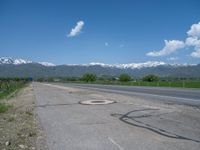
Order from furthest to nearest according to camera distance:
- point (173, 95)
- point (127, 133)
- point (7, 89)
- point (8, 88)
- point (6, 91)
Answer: point (8, 88), point (7, 89), point (6, 91), point (173, 95), point (127, 133)

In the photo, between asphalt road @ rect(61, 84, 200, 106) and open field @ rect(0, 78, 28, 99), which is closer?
asphalt road @ rect(61, 84, 200, 106)

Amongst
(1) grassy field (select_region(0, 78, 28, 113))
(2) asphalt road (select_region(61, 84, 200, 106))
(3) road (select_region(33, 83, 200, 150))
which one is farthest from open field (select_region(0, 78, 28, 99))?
(3) road (select_region(33, 83, 200, 150))

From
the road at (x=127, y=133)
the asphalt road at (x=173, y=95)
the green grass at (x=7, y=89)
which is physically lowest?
the green grass at (x=7, y=89)

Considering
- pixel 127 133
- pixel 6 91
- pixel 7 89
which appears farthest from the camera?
pixel 7 89

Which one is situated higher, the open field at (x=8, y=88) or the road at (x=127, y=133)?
the road at (x=127, y=133)

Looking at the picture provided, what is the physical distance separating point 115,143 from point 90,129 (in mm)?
2424

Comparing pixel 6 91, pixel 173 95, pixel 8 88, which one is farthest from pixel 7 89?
pixel 173 95

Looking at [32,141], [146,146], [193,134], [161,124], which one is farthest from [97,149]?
[161,124]

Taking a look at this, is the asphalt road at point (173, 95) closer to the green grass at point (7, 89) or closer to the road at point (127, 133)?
the road at point (127, 133)

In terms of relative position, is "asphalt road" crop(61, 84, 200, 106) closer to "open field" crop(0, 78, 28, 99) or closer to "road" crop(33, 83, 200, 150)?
"road" crop(33, 83, 200, 150)

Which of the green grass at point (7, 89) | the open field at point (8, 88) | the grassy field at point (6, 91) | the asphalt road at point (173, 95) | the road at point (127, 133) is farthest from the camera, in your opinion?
the open field at point (8, 88)

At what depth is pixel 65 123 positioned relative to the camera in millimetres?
12297

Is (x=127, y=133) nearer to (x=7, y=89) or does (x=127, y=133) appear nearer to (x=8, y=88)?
(x=7, y=89)

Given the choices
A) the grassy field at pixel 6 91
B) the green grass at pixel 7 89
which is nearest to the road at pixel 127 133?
the grassy field at pixel 6 91
